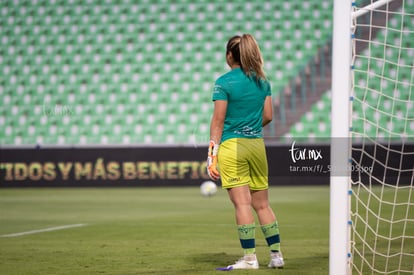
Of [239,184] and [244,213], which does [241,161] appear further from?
[244,213]

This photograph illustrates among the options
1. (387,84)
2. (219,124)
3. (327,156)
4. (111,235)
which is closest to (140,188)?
(327,156)

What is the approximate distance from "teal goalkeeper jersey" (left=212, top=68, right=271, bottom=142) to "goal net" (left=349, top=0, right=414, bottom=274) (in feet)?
2.88

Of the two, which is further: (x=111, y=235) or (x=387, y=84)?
(x=387, y=84)

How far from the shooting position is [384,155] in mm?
16672

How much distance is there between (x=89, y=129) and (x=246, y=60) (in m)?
15.4

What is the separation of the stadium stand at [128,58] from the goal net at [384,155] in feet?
7.16

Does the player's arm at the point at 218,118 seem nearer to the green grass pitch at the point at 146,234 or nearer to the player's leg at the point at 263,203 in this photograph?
the player's leg at the point at 263,203

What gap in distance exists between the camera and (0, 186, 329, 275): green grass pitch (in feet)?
18.2

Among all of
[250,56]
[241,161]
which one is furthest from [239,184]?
[250,56]

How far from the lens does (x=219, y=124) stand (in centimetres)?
497

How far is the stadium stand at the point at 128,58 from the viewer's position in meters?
20.0

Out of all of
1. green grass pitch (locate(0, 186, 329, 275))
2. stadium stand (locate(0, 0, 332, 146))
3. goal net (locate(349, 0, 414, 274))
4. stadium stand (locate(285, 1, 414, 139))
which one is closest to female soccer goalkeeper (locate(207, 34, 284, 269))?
green grass pitch (locate(0, 186, 329, 275))

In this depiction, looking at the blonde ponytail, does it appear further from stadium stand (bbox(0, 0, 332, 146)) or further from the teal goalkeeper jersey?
stadium stand (bbox(0, 0, 332, 146))

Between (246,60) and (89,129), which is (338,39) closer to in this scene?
(246,60)
